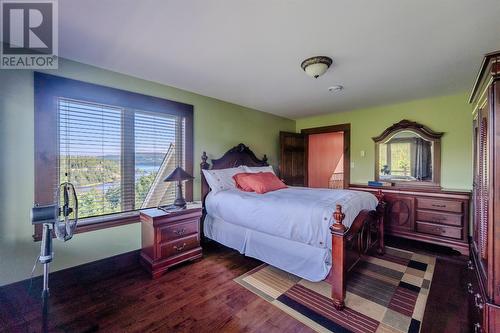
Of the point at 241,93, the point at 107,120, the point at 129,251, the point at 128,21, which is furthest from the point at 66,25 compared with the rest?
the point at 129,251

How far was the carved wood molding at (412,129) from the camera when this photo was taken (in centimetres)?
351

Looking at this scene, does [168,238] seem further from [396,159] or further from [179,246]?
[396,159]

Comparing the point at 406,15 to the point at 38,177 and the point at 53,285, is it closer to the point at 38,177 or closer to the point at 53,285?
the point at 38,177

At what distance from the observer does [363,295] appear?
202 cm

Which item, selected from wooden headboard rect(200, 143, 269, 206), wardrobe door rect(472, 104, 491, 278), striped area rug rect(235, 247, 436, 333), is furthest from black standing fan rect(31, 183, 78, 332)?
wardrobe door rect(472, 104, 491, 278)

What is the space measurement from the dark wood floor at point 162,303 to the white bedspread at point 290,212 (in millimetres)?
617

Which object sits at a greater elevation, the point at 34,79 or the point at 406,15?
the point at 406,15

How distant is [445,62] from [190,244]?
3.42 m

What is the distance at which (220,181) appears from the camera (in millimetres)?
3268

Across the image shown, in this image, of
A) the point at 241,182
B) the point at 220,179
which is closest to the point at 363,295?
the point at 241,182

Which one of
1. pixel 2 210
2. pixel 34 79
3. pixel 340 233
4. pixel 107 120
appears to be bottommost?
pixel 340 233

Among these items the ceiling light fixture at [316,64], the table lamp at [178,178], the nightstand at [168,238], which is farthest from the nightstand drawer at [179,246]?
the ceiling light fixture at [316,64]

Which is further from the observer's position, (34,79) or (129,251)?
(129,251)

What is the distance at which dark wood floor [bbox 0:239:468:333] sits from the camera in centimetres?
165
